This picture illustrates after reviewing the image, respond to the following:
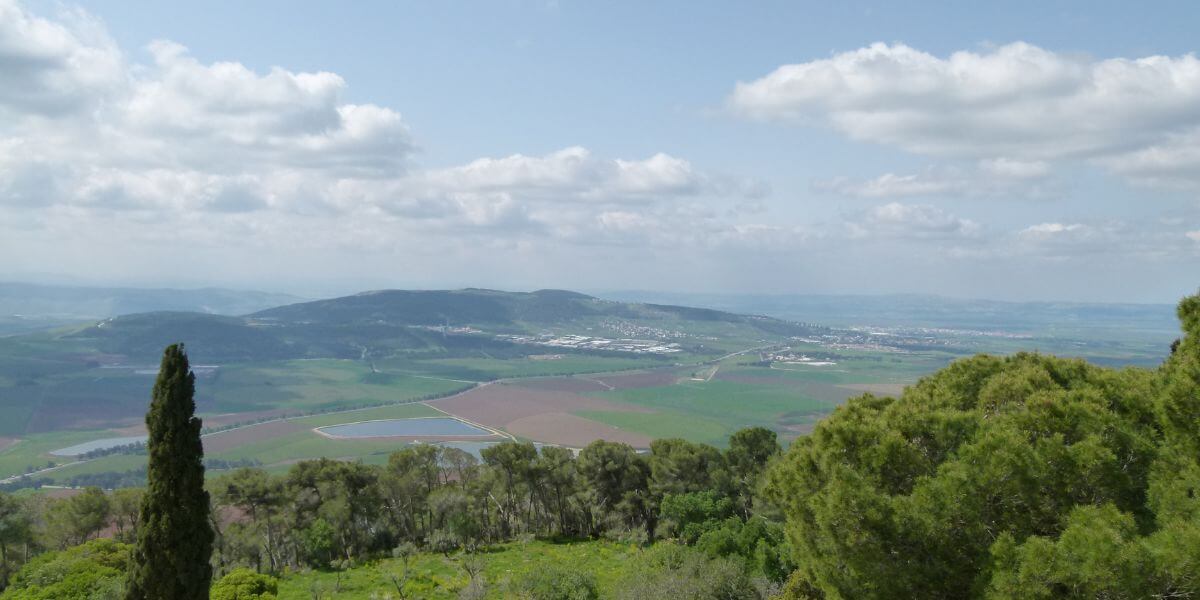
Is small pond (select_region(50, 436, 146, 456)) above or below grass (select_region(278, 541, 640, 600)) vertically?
below

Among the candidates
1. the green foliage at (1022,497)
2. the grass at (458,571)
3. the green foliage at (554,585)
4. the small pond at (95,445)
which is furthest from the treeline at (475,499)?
the small pond at (95,445)

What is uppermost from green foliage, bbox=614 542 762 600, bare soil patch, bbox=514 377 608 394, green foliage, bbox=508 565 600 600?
green foliage, bbox=614 542 762 600

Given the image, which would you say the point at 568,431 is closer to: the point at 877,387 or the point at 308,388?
the point at 877,387

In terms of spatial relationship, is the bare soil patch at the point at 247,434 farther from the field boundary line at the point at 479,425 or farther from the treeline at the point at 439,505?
the treeline at the point at 439,505

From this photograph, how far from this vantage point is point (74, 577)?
24.8 meters

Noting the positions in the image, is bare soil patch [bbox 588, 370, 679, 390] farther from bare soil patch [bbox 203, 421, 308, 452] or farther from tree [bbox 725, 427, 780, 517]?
tree [bbox 725, 427, 780, 517]

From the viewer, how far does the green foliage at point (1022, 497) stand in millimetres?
10180

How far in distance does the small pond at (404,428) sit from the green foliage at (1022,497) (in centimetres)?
10202

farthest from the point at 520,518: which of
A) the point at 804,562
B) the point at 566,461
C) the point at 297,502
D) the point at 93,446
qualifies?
the point at 93,446

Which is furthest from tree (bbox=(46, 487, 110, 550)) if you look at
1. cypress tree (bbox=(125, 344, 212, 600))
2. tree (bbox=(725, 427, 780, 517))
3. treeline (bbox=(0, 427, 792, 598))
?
tree (bbox=(725, 427, 780, 517))

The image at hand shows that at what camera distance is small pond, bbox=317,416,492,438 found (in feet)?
377

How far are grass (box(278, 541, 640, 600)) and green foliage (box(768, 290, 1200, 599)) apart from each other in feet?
44.2

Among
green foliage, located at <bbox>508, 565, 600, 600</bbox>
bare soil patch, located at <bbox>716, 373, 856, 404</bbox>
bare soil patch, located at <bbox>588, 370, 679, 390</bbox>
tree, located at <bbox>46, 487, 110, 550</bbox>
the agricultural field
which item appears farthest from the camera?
bare soil patch, located at <bbox>588, 370, 679, 390</bbox>

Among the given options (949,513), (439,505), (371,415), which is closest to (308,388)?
(371,415)
